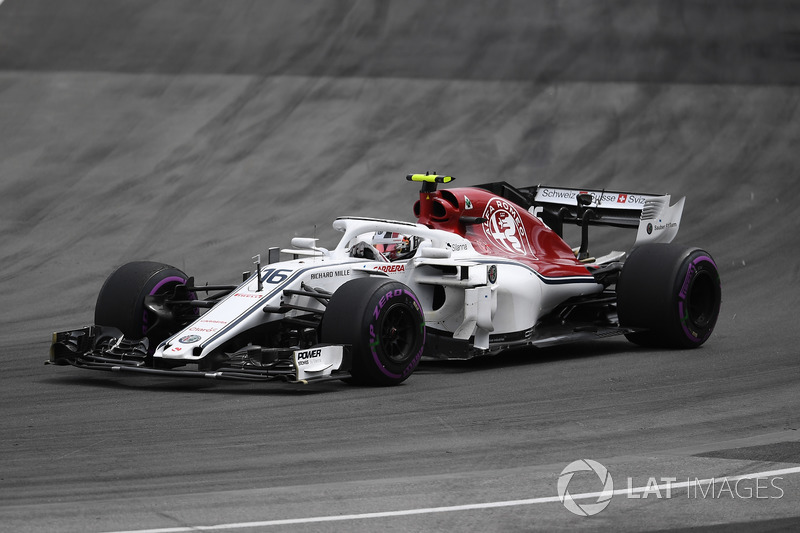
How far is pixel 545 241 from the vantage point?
12922 millimetres

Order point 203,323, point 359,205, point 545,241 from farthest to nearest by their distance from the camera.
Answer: point 359,205 → point 545,241 → point 203,323

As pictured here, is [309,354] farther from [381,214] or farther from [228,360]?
[381,214]

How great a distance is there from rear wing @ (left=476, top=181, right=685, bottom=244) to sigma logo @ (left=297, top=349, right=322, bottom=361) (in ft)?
13.4

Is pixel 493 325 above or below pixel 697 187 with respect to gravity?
below

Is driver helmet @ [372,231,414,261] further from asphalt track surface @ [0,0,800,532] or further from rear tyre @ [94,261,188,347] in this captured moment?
rear tyre @ [94,261,188,347]

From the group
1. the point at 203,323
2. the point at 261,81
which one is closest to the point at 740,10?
the point at 261,81

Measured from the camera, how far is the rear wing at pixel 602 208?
1373 cm

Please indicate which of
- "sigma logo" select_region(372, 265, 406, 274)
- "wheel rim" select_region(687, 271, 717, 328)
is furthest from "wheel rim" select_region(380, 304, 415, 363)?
"wheel rim" select_region(687, 271, 717, 328)

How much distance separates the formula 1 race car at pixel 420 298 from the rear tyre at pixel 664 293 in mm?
13

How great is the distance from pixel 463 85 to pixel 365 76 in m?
1.93

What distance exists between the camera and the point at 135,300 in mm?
11320

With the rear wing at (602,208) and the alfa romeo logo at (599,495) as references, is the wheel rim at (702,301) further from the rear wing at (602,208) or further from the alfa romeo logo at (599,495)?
the alfa romeo logo at (599,495)

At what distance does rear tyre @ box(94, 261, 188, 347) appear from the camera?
37.1ft

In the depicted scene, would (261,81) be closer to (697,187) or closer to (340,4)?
(340,4)
